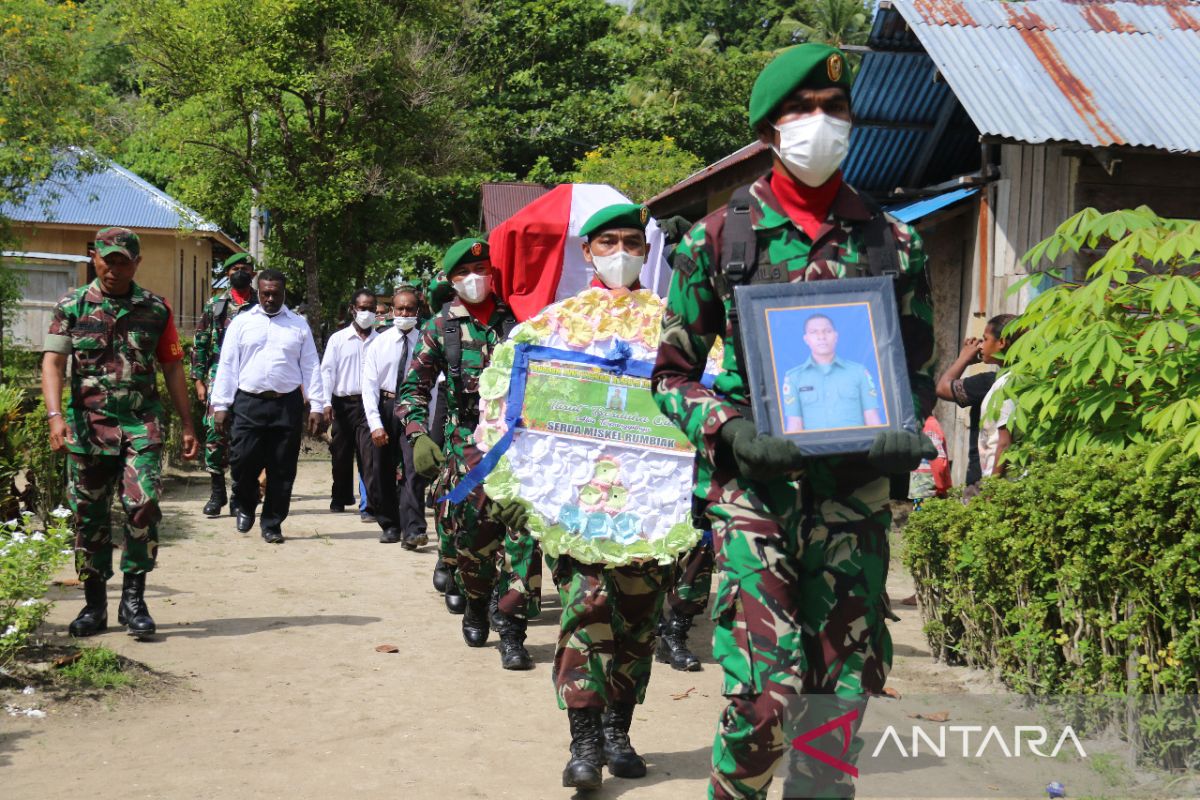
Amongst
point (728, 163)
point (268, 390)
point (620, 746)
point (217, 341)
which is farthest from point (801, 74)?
point (728, 163)

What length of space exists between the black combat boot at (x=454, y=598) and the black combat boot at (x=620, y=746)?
3366mm

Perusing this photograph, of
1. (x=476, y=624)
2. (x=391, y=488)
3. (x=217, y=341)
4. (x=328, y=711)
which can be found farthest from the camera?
(x=217, y=341)

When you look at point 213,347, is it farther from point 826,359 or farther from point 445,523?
point 826,359

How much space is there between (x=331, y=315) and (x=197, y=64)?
7.86 m

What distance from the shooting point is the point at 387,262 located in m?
30.5

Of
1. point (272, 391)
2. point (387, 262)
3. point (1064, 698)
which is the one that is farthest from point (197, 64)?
point (1064, 698)

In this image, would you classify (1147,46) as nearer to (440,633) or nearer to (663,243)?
(663,243)

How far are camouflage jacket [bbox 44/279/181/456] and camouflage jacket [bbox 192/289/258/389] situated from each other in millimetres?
4724

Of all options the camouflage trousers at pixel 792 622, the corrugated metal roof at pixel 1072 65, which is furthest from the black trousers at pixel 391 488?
the camouflage trousers at pixel 792 622

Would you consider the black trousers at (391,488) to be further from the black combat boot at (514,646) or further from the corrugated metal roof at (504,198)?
the corrugated metal roof at (504,198)

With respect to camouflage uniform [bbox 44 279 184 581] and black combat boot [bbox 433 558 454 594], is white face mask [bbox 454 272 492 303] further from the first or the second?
black combat boot [bbox 433 558 454 594]

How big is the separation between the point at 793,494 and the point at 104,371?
4.95 meters

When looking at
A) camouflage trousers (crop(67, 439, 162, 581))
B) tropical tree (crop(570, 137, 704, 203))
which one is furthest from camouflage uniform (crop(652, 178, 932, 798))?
tropical tree (crop(570, 137, 704, 203))

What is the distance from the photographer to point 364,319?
42.7 feet
